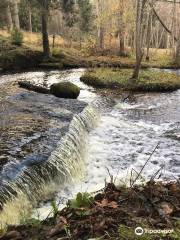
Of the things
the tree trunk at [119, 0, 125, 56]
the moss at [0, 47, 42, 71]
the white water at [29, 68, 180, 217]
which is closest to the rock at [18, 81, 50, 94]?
the white water at [29, 68, 180, 217]

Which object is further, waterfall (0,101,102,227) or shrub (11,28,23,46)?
shrub (11,28,23,46)

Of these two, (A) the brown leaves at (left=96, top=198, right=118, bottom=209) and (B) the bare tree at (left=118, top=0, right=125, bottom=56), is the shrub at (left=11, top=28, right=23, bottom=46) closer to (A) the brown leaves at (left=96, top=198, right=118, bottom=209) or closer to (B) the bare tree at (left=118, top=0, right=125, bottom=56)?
(B) the bare tree at (left=118, top=0, right=125, bottom=56)

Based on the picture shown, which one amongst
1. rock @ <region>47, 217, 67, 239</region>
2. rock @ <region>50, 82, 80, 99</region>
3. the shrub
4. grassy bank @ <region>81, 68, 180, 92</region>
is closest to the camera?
rock @ <region>47, 217, 67, 239</region>

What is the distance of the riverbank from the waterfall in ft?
2.45

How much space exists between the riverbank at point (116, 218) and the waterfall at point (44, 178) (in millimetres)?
748

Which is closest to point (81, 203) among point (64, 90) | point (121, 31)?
point (64, 90)

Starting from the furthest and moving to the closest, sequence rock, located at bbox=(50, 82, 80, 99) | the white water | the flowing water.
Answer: rock, located at bbox=(50, 82, 80, 99) < the white water < the flowing water

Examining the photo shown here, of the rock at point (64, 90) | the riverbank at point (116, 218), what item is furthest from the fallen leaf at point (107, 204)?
the rock at point (64, 90)

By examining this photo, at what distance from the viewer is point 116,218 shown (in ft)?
12.9

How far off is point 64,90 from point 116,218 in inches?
461

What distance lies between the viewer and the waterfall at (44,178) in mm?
6121

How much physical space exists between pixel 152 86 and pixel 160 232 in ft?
50.6

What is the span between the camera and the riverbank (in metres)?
3.60

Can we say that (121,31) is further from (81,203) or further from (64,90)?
(81,203)
